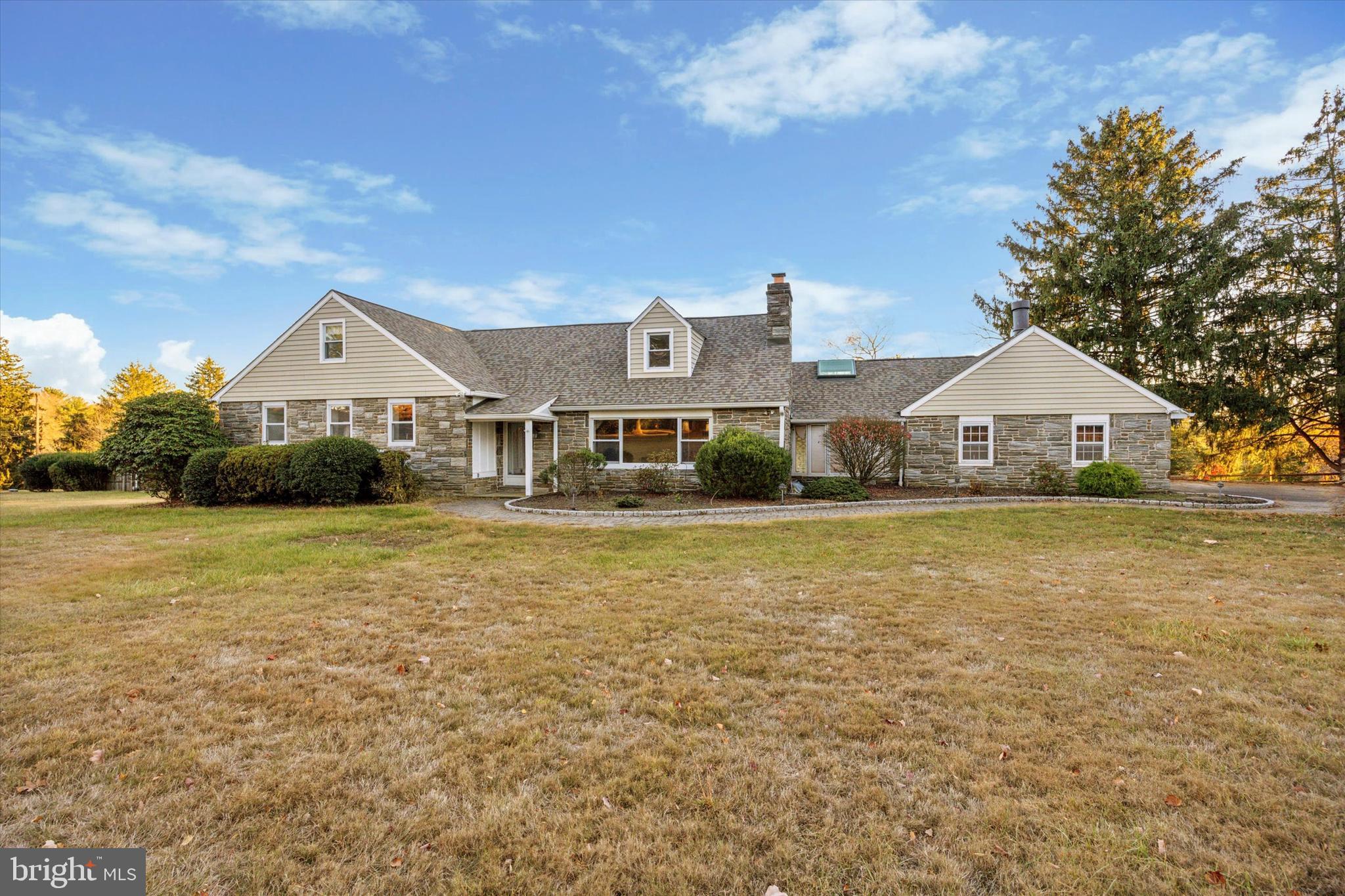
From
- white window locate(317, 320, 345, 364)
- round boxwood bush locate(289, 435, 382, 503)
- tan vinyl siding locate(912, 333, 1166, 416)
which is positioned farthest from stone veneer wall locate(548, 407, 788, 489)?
white window locate(317, 320, 345, 364)

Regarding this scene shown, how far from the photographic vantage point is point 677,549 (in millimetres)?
9398

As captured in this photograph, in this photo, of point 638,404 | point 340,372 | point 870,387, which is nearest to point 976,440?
point 870,387

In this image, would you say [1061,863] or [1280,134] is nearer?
Result: [1061,863]

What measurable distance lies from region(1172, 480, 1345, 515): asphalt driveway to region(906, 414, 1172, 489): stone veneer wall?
7.27ft

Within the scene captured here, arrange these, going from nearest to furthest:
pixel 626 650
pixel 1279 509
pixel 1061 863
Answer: pixel 1061 863, pixel 626 650, pixel 1279 509

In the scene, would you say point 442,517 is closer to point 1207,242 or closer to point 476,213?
point 476,213

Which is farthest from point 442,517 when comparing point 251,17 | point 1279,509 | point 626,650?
point 1279,509

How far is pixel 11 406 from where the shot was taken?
91.8 ft

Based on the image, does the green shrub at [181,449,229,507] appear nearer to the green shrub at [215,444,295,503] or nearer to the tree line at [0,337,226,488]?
the green shrub at [215,444,295,503]

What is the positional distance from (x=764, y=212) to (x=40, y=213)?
22446 millimetres

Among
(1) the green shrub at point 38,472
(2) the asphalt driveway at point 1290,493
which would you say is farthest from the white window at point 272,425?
(2) the asphalt driveway at point 1290,493

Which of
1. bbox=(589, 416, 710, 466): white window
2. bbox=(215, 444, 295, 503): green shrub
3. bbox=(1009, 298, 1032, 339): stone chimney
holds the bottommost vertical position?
bbox=(215, 444, 295, 503): green shrub

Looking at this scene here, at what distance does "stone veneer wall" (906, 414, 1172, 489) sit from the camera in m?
17.0

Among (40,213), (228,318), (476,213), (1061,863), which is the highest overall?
(476,213)
